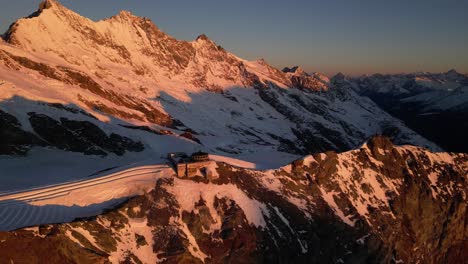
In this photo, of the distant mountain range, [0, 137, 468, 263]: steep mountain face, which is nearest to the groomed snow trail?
the distant mountain range

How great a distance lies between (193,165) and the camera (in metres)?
67.2

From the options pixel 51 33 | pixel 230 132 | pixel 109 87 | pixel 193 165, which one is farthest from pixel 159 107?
pixel 193 165

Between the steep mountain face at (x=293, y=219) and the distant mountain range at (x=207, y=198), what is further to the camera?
the distant mountain range at (x=207, y=198)

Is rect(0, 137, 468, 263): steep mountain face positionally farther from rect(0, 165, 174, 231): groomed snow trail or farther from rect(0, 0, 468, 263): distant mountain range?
→ rect(0, 165, 174, 231): groomed snow trail

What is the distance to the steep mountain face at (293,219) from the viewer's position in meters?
50.5

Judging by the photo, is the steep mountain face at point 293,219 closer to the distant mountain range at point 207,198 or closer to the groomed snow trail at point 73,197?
the distant mountain range at point 207,198

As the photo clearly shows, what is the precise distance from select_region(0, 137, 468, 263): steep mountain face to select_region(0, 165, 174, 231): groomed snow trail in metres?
2.87

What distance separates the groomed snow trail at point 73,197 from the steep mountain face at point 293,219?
2874mm

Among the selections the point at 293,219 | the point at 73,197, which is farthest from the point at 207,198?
the point at 73,197

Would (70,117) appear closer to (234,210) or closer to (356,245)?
(234,210)

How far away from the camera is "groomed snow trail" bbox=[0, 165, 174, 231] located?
1988 inches

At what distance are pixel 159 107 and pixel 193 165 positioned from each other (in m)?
119

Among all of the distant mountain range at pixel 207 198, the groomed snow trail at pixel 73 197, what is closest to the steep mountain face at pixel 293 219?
the distant mountain range at pixel 207 198

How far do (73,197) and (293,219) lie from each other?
36.5 m
